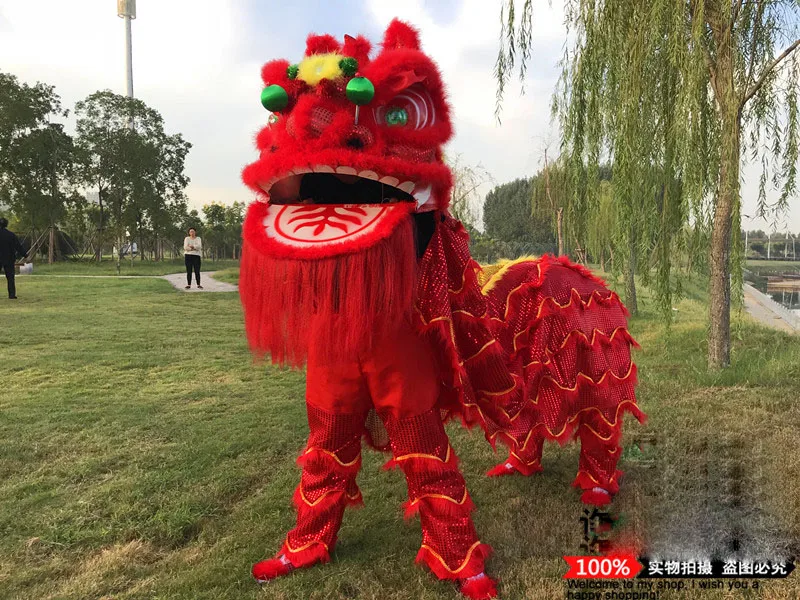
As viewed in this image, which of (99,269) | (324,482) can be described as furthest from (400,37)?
(99,269)

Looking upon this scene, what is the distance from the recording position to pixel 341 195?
1835 millimetres

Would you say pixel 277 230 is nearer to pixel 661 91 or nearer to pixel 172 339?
pixel 661 91

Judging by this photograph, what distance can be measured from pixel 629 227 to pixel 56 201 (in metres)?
24.9

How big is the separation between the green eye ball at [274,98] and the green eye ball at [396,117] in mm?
343

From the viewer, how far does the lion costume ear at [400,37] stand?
6.20 ft

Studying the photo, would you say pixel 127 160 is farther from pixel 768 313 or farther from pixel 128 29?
pixel 768 313

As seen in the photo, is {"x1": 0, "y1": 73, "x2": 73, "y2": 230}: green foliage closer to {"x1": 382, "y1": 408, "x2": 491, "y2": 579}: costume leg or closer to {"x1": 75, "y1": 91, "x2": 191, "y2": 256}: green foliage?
{"x1": 75, "y1": 91, "x2": 191, "y2": 256}: green foliage

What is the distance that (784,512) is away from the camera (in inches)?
95.1

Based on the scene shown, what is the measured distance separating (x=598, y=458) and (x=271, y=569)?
1.62 m

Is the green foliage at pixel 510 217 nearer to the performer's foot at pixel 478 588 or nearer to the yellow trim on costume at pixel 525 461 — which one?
the yellow trim on costume at pixel 525 461

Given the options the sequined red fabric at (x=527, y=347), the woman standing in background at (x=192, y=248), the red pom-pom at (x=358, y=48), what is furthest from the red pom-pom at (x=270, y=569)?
the woman standing in background at (x=192, y=248)

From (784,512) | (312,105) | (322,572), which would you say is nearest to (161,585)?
(322,572)

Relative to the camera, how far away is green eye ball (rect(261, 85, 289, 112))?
5.75 feet

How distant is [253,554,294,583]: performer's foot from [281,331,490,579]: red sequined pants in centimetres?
3
